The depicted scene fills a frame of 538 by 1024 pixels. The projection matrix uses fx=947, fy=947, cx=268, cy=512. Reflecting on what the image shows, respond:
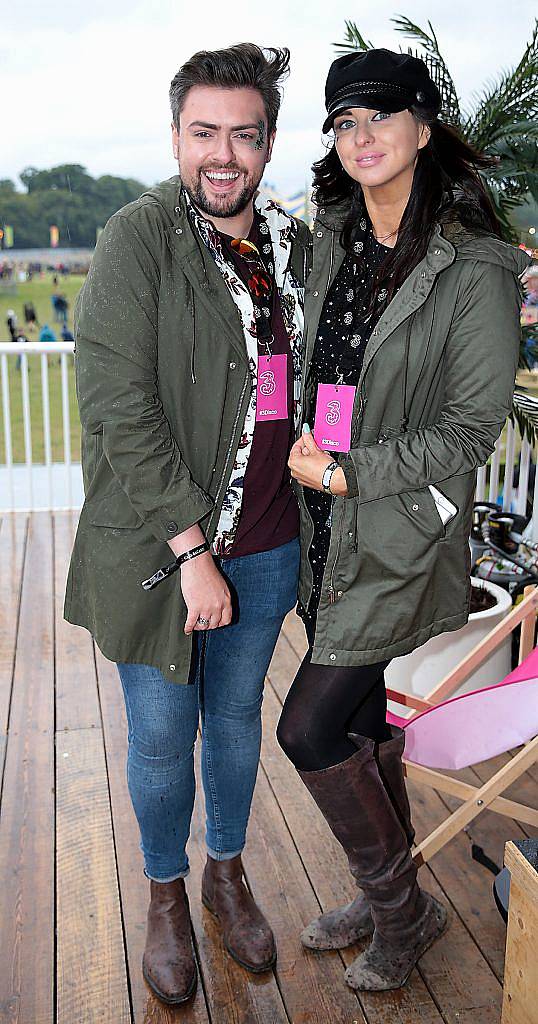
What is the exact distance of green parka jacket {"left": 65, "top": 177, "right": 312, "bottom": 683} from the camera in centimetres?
152

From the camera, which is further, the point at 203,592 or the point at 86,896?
the point at 86,896

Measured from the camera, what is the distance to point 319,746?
1747 millimetres

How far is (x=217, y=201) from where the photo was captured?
5.19 feet

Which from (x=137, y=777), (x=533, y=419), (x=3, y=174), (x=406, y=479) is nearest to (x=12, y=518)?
(x=3, y=174)

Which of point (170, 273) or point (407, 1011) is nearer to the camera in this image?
point (170, 273)

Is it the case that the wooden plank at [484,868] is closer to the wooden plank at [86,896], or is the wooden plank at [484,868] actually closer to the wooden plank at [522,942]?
the wooden plank at [522,942]

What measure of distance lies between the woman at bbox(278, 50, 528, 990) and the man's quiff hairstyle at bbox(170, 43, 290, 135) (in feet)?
0.35

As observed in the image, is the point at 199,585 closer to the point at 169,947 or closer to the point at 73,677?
the point at 169,947

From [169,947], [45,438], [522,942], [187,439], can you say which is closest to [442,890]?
[169,947]

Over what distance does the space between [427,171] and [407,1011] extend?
158 cm

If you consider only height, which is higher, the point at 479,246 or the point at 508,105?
the point at 508,105

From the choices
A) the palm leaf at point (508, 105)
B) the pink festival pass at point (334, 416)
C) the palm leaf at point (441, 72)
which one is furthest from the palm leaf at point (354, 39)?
the pink festival pass at point (334, 416)

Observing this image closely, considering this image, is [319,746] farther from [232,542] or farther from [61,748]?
[61,748]

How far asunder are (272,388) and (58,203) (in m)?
4.23
